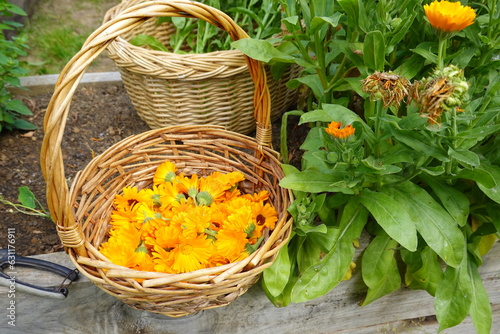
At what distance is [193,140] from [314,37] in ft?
1.78

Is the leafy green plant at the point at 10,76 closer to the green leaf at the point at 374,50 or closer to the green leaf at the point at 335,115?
the green leaf at the point at 335,115

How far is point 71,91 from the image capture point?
97 cm

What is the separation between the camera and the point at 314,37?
129 cm

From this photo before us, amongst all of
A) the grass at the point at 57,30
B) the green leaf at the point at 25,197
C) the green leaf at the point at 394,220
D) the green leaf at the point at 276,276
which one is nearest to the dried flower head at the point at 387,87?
the green leaf at the point at 394,220

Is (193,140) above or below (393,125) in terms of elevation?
below

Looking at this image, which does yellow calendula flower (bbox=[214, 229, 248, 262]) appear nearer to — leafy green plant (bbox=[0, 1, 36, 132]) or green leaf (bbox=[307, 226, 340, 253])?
green leaf (bbox=[307, 226, 340, 253])

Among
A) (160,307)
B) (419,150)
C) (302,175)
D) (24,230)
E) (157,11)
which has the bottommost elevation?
(24,230)

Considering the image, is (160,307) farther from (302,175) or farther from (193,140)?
(193,140)

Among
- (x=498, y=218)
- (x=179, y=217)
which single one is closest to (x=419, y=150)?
(x=498, y=218)

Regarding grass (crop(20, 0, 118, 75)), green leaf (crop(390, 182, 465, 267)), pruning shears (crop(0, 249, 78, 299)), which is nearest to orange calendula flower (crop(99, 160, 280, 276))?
pruning shears (crop(0, 249, 78, 299))

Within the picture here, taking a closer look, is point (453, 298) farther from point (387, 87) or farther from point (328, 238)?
point (387, 87)

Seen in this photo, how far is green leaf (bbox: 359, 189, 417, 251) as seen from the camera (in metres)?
1.09

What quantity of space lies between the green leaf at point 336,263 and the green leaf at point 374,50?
0.37m

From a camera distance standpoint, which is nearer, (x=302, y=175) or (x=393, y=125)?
(x=393, y=125)
